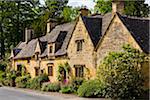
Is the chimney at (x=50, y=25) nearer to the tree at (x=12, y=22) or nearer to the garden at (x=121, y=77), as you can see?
the garden at (x=121, y=77)

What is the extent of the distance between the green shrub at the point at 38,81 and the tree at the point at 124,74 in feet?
48.4

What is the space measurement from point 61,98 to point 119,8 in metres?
11.9

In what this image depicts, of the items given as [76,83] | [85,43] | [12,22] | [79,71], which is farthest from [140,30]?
[12,22]

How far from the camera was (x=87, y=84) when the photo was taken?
3172 centimetres

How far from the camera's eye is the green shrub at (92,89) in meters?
30.0

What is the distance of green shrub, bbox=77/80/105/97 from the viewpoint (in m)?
30.0

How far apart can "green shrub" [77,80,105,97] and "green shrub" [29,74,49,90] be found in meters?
10.7

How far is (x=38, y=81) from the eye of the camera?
4194cm

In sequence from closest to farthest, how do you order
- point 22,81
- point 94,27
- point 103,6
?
point 94,27 < point 22,81 < point 103,6

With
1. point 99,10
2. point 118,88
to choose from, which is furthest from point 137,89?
point 99,10

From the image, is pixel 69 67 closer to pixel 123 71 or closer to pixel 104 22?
pixel 104 22

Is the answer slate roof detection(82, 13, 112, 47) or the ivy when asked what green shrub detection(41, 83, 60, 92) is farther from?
slate roof detection(82, 13, 112, 47)

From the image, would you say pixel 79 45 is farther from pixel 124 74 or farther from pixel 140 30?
pixel 124 74

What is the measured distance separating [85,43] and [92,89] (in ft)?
24.0
